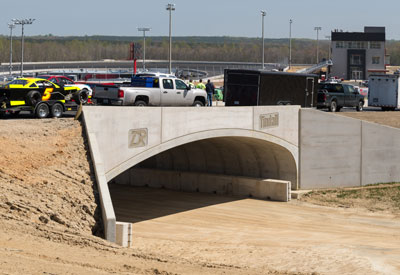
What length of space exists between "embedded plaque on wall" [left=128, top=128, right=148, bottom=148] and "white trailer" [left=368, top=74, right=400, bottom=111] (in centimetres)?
3451

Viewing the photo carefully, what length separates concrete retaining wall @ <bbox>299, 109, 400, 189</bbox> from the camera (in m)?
37.1

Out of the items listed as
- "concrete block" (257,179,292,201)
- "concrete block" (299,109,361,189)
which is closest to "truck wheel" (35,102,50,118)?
"concrete block" (257,179,292,201)

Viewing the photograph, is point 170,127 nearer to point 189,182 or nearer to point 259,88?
Answer: point 259,88

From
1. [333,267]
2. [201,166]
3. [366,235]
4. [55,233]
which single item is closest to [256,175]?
[201,166]

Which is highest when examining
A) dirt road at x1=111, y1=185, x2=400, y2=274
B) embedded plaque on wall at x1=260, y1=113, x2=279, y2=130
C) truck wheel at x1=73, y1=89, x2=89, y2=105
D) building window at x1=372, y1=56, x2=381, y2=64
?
building window at x1=372, y1=56, x2=381, y2=64

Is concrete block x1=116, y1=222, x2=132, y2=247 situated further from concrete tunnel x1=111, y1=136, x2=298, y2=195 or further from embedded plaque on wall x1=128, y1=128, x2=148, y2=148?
concrete tunnel x1=111, y1=136, x2=298, y2=195

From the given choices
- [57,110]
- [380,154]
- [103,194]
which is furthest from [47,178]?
[380,154]

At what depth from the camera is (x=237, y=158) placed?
37.4 meters

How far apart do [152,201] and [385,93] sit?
28.0m

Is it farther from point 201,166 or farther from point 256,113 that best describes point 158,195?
point 256,113

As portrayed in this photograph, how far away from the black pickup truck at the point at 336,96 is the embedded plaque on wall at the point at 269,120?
14.4 m

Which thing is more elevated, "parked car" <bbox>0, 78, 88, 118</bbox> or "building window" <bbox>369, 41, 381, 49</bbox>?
"building window" <bbox>369, 41, 381, 49</bbox>

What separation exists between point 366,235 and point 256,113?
772 cm

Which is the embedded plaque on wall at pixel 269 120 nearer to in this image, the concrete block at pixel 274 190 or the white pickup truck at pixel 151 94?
the concrete block at pixel 274 190
